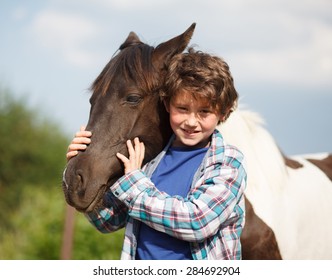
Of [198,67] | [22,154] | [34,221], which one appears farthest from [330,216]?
[22,154]

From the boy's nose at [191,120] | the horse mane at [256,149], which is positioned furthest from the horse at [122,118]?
the horse mane at [256,149]

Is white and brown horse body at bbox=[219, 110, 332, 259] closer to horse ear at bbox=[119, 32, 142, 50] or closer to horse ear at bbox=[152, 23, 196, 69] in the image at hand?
horse ear at bbox=[119, 32, 142, 50]

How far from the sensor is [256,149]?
382 centimetres

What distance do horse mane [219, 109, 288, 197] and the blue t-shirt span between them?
111 cm

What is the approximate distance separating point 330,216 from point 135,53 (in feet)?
7.79

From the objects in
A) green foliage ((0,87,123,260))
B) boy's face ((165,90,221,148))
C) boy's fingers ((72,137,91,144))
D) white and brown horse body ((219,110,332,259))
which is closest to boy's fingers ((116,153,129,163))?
boy's fingers ((72,137,91,144))

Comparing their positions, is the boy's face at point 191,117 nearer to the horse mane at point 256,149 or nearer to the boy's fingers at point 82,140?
the boy's fingers at point 82,140

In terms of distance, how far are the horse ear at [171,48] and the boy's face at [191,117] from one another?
10.6 inches

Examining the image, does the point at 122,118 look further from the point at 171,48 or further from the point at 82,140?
the point at 171,48

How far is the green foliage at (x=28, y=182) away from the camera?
9509 millimetres

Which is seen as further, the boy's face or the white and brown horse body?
the white and brown horse body

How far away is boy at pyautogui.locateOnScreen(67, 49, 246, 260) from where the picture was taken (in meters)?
2.29

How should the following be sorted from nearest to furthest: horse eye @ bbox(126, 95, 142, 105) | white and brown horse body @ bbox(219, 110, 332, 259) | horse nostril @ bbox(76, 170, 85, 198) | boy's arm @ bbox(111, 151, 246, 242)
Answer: boy's arm @ bbox(111, 151, 246, 242)
horse nostril @ bbox(76, 170, 85, 198)
horse eye @ bbox(126, 95, 142, 105)
white and brown horse body @ bbox(219, 110, 332, 259)

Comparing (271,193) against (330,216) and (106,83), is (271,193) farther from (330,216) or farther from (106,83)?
(106,83)
